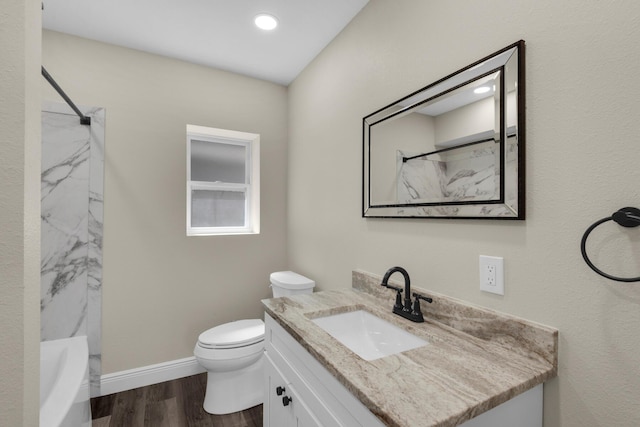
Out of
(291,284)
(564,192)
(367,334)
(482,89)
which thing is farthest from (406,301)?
(291,284)

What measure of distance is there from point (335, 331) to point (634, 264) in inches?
40.8

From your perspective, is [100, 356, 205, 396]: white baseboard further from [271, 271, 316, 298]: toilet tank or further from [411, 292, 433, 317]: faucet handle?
[411, 292, 433, 317]: faucet handle

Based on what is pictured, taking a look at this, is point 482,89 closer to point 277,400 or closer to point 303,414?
point 303,414

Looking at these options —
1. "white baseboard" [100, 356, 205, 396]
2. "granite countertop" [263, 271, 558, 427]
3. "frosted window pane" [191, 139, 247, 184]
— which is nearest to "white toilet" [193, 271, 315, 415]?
"white baseboard" [100, 356, 205, 396]

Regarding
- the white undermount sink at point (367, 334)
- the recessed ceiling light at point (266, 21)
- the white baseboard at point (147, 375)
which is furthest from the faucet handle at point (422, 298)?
the white baseboard at point (147, 375)

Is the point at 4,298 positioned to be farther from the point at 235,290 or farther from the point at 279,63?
the point at 279,63

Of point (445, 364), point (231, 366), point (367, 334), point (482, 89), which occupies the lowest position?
point (231, 366)

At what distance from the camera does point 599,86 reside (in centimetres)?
80

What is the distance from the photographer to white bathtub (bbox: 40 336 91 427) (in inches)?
45.1

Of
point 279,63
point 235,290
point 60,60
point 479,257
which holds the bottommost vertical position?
point 235,290

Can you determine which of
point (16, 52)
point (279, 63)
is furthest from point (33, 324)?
point (279, 63)

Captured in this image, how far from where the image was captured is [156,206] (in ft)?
7.38

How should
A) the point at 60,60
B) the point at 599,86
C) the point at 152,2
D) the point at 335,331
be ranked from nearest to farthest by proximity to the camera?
the point at 599,86 < the point at 335,331 < the point at 152,2 < the point at 60,60

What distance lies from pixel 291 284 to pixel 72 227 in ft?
5.13
